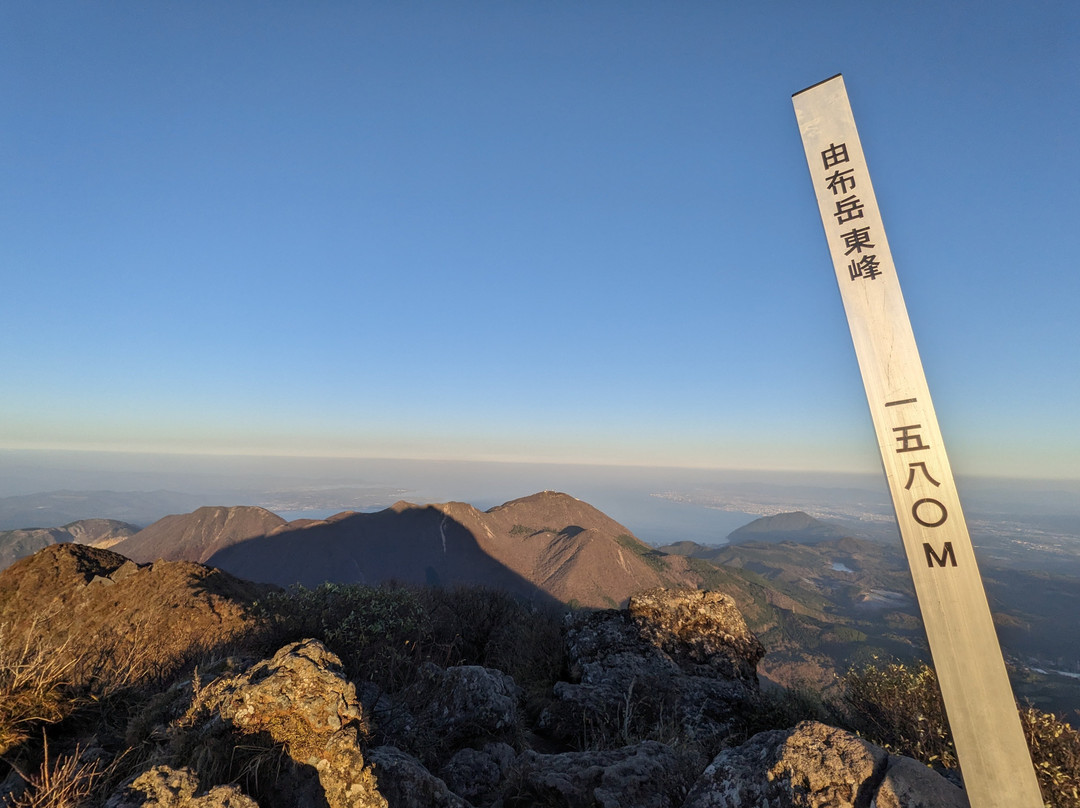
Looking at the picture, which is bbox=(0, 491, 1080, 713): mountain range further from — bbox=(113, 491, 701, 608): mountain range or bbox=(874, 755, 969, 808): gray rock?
bbox=(874, 755, 969, 808): gray rock

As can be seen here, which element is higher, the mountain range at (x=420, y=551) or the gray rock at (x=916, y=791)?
the gray rock at (x=916, y=791)

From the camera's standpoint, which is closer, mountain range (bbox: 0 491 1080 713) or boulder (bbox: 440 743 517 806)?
boulder (bbox: 440 743 517 806)

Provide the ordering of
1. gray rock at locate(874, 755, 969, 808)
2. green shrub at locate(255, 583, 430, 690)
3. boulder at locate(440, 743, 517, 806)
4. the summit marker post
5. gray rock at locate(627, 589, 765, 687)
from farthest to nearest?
gray rock at locate(627, 589, 765, 687)
green shrub at locate(255, 583, 430, 690)
boulder at locate(440, 743, 517, 806)
gray rock at locate(874, 755, 969, 808)
the summit marker post

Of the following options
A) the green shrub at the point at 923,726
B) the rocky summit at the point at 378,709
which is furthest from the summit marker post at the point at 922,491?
the green shrub at the point at 923,726

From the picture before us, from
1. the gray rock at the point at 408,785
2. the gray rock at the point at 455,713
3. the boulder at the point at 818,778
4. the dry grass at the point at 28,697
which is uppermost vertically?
the dry grass at the point at 28,697

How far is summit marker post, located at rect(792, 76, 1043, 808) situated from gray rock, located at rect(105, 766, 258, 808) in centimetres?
549

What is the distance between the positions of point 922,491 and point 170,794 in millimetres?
6266

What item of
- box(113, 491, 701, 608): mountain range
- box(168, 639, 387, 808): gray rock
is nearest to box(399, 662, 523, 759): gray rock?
box(168, 639, 387, 808): gray rock

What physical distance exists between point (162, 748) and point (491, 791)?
376 centimetres

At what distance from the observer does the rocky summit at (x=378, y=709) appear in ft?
13.9

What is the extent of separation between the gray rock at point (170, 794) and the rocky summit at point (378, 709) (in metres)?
0.01

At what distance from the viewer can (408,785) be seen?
473cm

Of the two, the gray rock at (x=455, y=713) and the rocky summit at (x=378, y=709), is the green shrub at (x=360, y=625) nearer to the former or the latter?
the rocky summit at (x=378, y=709)

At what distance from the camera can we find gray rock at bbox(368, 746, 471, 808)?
15.2 feet
